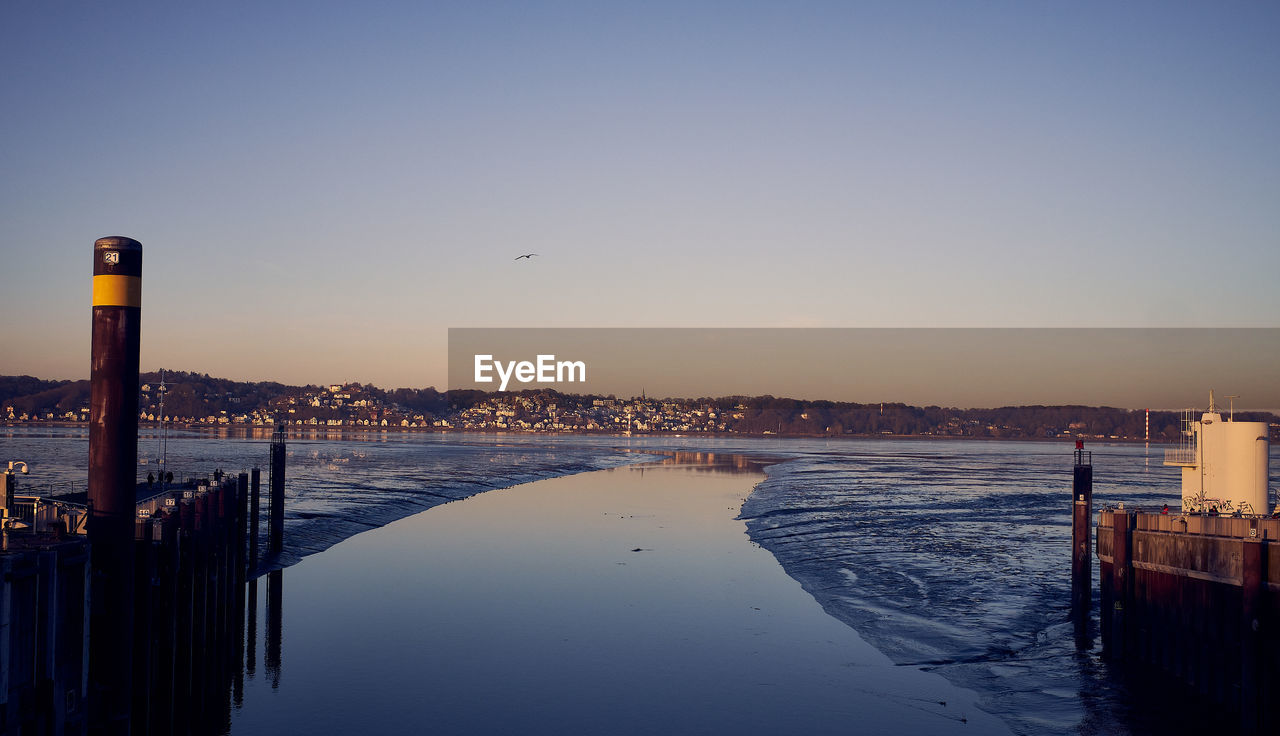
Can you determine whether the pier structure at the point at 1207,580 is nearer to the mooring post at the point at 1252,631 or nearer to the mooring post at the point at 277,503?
the mooring post at the point at 1252,631

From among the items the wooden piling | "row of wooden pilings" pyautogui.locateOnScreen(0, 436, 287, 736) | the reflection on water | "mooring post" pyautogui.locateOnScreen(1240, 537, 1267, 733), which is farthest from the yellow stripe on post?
the wooden piling

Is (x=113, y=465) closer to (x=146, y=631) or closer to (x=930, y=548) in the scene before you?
(x=146, y=631)

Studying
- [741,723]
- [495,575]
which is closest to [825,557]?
[495,575]

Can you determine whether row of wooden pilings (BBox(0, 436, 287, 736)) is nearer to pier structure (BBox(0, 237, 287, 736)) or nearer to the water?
pier structure (BBox(0, 237, 287, 736))

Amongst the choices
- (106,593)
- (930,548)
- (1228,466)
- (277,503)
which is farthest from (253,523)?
(1228,466)

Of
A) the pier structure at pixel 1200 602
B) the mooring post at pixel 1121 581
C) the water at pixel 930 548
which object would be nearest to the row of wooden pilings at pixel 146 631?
the water at pixel 930 548

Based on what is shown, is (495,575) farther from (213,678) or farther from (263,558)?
(213,678)
